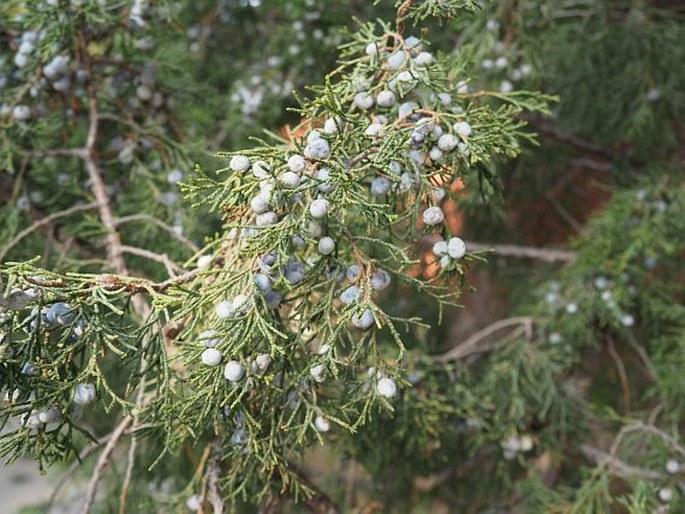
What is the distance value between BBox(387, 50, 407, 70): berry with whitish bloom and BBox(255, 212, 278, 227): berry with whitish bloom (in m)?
0.21

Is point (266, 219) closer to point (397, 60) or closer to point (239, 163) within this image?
point (239, 163)

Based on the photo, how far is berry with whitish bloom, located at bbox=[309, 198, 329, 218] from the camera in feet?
1.97

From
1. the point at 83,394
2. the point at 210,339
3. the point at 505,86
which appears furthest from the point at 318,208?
the point at 505,86

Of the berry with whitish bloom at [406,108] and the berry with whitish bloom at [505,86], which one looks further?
the berry with whitish bloom at [505,86]

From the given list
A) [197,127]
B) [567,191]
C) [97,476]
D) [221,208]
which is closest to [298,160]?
[221,208]

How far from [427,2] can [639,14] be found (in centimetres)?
104

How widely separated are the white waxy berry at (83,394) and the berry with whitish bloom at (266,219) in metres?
0.20

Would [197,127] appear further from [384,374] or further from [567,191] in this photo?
[567,191]

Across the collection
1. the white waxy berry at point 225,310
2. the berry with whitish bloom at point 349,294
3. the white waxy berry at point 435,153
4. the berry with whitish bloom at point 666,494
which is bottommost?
the berry with whitish bloom at point 666,494

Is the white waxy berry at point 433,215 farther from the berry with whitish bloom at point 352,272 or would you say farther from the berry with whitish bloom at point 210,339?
the berry with whitish bloom at point 210,339

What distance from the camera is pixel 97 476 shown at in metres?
0.83

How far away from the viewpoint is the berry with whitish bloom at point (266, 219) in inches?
24.6

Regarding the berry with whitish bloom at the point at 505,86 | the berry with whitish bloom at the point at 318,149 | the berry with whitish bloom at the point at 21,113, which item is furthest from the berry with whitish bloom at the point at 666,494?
the berry with whitish bloom at the point at 21,113

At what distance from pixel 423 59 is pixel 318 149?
172 mm
